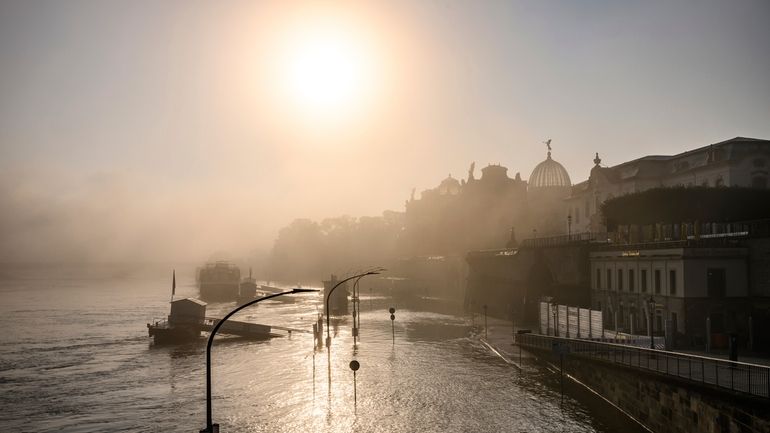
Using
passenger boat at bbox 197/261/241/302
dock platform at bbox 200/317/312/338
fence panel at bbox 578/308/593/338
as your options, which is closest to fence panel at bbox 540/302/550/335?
fence panel at bbox 578/308/593/338

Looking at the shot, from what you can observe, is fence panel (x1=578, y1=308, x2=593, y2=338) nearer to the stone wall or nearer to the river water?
the river water

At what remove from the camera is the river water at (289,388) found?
130 ft

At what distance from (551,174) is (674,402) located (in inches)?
5521

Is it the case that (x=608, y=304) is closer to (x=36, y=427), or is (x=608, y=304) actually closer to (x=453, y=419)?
(x=453, y=419)

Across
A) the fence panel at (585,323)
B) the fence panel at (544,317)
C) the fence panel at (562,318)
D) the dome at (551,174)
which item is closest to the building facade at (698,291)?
the fence panel at (585,323)

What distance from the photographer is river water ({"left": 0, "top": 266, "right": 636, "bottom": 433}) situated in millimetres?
39531

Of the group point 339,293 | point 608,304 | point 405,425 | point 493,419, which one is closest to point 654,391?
point 493,419

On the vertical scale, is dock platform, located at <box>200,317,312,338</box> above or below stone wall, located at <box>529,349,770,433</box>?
below

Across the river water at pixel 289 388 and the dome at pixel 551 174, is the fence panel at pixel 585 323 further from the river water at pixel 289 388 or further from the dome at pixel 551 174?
the dome at pixel 551 174

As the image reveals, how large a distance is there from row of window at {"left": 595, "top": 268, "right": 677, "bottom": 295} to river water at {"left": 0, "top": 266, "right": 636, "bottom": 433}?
12.0 metres

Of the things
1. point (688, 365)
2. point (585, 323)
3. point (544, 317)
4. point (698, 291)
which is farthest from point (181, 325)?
point (688, 365)

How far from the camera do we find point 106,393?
162ft

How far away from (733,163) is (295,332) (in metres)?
59.8

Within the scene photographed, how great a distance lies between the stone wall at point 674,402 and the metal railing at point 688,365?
0.44 m
